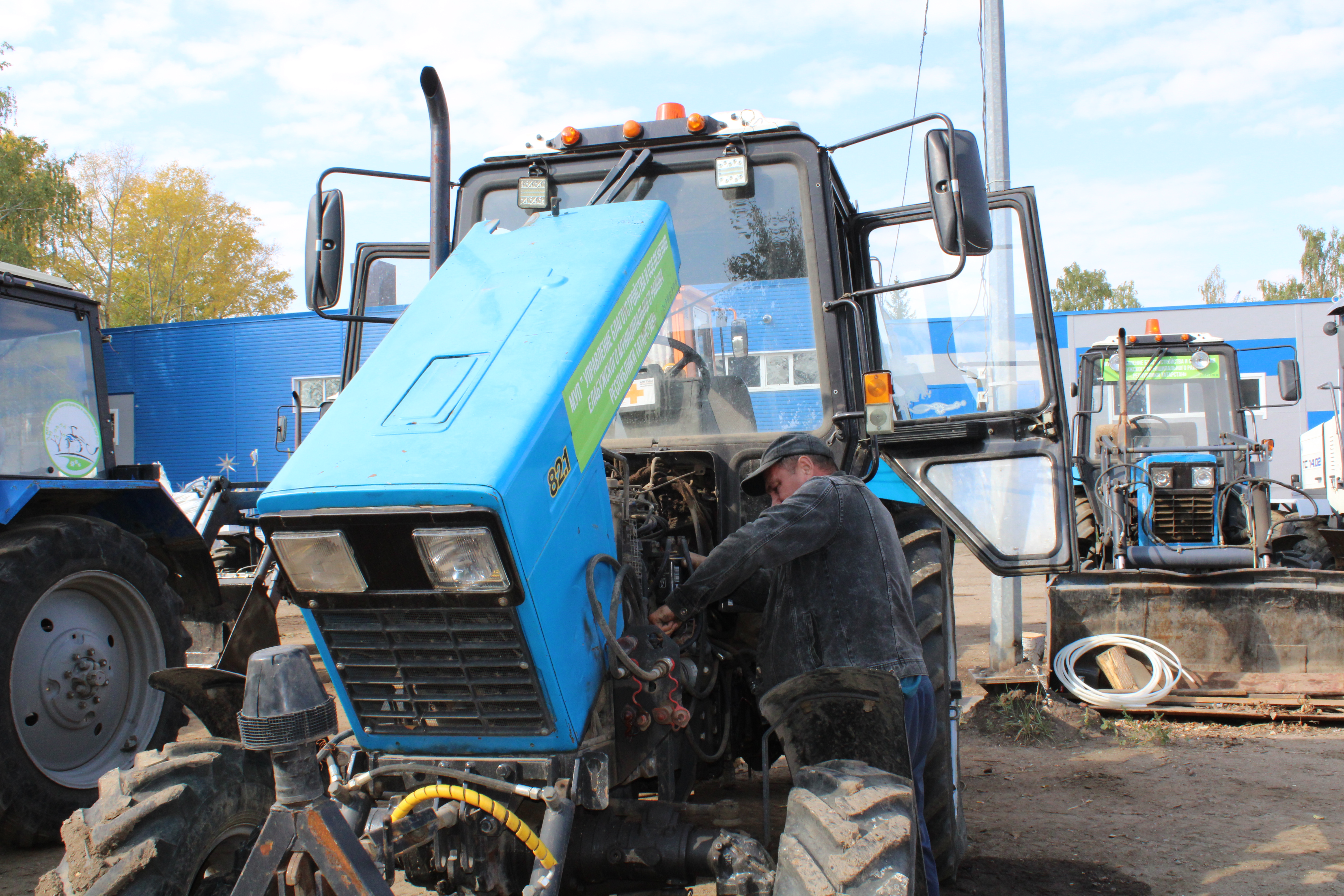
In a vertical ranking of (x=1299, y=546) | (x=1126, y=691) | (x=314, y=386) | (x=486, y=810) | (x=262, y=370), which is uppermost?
(x=262, y=370)

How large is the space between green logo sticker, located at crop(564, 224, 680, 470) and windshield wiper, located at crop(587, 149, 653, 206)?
51 cm

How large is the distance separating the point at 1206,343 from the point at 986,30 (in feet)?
11.9

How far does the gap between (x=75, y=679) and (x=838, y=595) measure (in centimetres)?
355

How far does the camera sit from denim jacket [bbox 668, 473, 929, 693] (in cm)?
274

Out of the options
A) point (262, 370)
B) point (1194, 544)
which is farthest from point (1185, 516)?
point (262, 370)

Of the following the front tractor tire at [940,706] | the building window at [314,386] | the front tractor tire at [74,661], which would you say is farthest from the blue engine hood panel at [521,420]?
the building window at [314,386]

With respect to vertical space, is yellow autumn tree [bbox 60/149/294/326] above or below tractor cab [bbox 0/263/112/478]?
above

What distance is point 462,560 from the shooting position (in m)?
1.94

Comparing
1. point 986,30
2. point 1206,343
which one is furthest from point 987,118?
point 1206,343

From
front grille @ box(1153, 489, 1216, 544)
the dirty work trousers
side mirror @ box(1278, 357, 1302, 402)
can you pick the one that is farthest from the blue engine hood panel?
side mirror @ box(1278, 357, 1302, 402)

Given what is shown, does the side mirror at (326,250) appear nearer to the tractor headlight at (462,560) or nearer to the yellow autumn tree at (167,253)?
the tractor headlight at (462,560)

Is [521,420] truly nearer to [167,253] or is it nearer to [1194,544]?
[1194,544]

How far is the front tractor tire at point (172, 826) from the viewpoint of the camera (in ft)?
6.80

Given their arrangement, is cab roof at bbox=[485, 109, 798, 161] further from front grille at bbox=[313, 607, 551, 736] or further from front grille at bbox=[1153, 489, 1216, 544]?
front grille at bbox=[1153, 489, 1216, 544]
